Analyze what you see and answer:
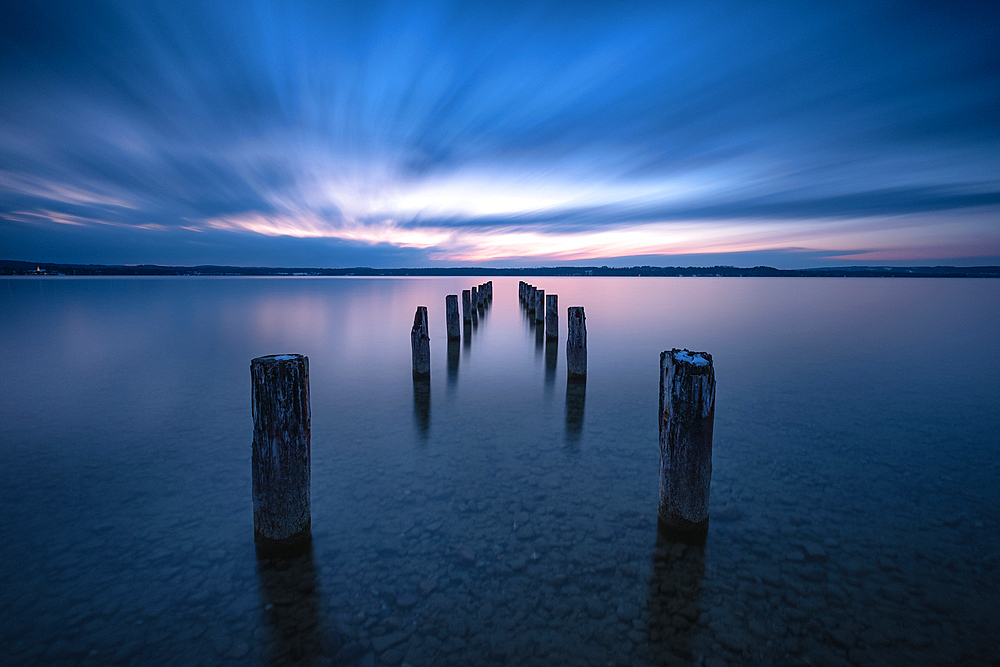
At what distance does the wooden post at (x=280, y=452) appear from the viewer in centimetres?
382

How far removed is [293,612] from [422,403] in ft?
20.0

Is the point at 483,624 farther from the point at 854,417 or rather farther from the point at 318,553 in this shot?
the point at 854,417

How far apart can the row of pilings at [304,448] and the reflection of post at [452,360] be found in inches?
276

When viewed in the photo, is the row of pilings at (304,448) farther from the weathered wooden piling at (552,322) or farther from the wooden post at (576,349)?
the weathered wooden piling at (552,322)

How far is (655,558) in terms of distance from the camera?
416 centimetres

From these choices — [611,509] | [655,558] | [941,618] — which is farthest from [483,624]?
[941,618]

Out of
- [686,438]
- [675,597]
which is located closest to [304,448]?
[675,597]

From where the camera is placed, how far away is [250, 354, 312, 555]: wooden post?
12.5 feet

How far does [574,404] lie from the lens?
941 centimetres

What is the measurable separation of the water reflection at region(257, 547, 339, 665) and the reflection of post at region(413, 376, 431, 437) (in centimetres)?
366

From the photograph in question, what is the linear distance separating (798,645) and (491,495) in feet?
10.3

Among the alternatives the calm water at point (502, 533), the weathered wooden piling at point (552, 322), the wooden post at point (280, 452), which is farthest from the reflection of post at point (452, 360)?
the wooden post at point (280, 452)

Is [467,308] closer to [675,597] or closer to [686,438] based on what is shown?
[686,438]

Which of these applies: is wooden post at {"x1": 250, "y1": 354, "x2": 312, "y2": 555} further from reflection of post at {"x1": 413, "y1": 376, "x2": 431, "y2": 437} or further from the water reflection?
reflection of post at {"x1": 413, "y1": 376, "x2": 431, "y2": 437}
